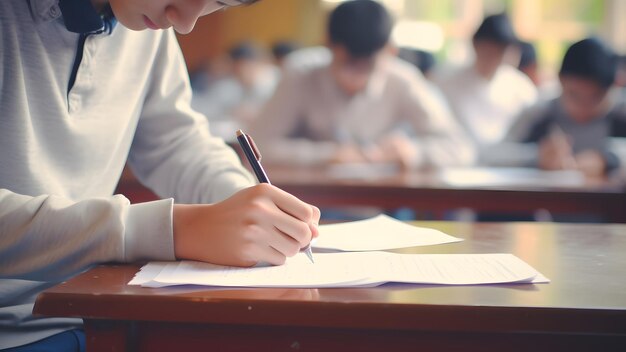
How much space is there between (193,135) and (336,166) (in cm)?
124

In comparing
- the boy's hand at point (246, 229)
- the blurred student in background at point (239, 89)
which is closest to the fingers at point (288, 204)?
the boy's hand at point (246, 229)

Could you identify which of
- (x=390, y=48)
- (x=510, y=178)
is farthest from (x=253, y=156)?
(x=390, y=48)

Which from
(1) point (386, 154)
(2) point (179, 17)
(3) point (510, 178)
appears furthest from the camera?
(1) point (386, 154)

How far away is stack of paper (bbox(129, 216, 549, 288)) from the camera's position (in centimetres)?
76

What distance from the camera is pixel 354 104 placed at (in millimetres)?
3117

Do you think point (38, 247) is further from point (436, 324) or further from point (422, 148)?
point (422, 148)

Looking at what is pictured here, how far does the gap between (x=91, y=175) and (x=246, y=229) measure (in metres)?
0.37

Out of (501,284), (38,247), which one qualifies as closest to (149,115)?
(38,247)

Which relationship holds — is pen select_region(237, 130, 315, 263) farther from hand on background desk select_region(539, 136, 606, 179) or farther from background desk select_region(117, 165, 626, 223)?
hand on background desk select_region(539, 136, 606, 179)

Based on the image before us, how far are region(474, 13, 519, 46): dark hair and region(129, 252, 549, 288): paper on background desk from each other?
11.0 ft

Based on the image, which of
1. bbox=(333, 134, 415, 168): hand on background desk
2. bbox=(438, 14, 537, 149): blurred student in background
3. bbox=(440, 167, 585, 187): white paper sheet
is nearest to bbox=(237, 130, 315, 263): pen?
bbox=(440, 167, 585, 187): white paper sheet

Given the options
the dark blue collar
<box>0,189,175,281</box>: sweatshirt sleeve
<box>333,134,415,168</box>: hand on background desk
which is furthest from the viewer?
<box>333,134,415,168</box>: hand on background desk

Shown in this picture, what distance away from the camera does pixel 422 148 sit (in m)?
2.73

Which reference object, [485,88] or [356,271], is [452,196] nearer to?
[356,271]
